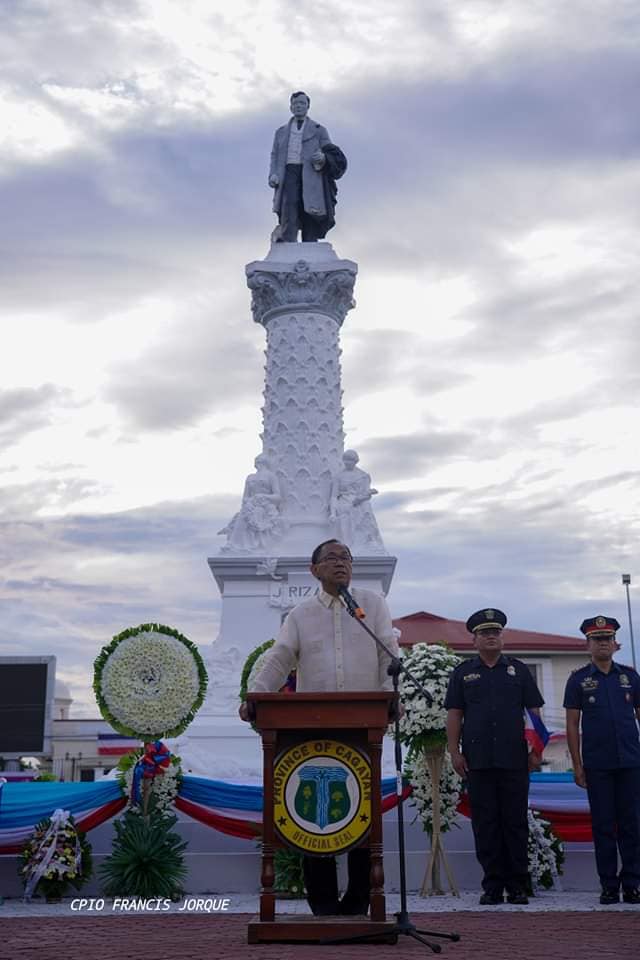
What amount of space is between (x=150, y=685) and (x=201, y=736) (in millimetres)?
6329

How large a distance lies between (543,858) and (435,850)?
0.97 meters

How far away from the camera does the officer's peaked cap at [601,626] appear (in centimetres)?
925

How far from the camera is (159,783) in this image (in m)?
10.4

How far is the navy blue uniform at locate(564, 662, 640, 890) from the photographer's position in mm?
8781

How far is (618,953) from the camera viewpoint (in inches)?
233

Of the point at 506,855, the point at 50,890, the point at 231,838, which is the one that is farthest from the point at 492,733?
the point at 50,890

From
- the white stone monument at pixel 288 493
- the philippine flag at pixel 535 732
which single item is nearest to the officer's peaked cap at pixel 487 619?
the philippine flag at pixel 535 732

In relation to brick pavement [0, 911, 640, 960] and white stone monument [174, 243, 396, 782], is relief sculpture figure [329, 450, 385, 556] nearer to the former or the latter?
white stone monument [174, 243, 396, 782]

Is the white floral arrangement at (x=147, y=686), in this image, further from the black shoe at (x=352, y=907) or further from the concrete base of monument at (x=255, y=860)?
the black shoe at (x=352, y=907)

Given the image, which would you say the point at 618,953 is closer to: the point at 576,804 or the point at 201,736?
the point at 576,804

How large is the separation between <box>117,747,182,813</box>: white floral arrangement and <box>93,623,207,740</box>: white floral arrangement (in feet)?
1.09

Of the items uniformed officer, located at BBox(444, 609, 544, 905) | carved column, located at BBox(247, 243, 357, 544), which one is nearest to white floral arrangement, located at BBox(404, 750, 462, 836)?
uniformed officer, located at BBox(444, 609, 544, 905)

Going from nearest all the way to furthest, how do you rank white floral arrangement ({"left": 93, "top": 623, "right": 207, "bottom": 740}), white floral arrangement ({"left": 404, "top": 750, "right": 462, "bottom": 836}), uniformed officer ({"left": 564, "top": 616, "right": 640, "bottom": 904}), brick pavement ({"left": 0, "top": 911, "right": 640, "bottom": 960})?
brick pavement ({"left": 0, "top": 911, "right": 640, "bottom": 960}), uniformed officer ({"left": 564, "top": 616, "right": 640, "bottom": 904}), white floral arrangement ({"left": 404, "top": 750, "right": 462, "bottom": 836}), white floral arrangement ({"left": 93, "top": 623, "right": 207, "bottom": 740})

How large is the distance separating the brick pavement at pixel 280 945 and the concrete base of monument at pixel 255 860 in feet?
6.83
